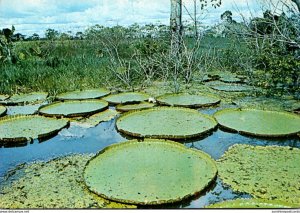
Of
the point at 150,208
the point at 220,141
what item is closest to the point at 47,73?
the point at 220,141

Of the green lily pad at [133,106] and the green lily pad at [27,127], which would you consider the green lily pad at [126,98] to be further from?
the green lily pad at [27,127]

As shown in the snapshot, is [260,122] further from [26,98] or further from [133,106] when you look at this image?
[26,98]

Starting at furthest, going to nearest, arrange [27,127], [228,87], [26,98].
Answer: [228,87] → [26,98] → [27,127]

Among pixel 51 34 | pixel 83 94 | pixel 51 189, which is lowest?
pixel 51 189

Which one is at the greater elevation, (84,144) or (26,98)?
(26,98)

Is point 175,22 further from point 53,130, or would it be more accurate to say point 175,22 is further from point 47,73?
point 53,130

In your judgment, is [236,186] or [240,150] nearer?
[236,186]

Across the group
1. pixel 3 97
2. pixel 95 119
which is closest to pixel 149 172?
pixel 95 119
